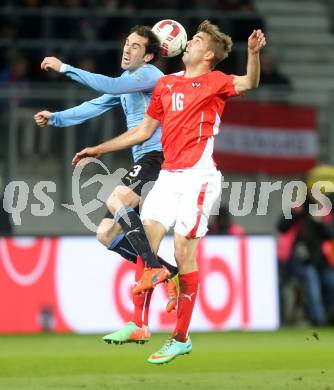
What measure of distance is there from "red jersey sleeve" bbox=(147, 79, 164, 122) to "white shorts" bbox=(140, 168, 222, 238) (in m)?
0.44

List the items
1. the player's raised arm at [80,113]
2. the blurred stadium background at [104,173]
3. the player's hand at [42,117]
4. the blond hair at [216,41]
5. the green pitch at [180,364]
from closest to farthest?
the blond hair at [216,41] < the green pitch at [180,364] < the player's hand at [42,117] < the player's raised arm at [80,113] < the blurred stadium background at [104,173]

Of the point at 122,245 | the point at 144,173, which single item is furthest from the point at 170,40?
the point at 122,245

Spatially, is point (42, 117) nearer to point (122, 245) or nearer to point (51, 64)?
point (51, 64)

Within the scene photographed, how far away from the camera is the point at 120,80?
10.1 meters

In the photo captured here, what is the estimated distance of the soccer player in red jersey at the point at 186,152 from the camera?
32.7 feet

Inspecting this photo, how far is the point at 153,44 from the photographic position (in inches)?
410

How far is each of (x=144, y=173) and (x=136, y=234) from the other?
532 millimetres

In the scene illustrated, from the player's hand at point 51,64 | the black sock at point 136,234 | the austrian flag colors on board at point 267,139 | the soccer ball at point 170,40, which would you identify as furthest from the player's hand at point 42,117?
the austrian flag colors on board at point 267,139

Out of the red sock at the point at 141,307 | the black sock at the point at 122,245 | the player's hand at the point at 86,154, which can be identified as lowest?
the red sock at the point at 141,307

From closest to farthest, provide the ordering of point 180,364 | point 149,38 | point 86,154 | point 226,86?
point 226,86
point 86,154
point 149,38
point 180,364

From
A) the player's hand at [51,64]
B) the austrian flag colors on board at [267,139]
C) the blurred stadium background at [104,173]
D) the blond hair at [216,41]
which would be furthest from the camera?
the austrian flag colors on board at [267,139]

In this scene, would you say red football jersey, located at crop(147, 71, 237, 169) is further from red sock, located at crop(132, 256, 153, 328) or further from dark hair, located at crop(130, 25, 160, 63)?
red sock, located at crop(132, 256, 153, 328)

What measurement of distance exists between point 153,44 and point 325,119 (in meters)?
8.57

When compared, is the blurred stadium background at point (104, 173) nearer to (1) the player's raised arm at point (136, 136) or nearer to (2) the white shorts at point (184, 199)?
(2) the white shorts at point (184, 199)
